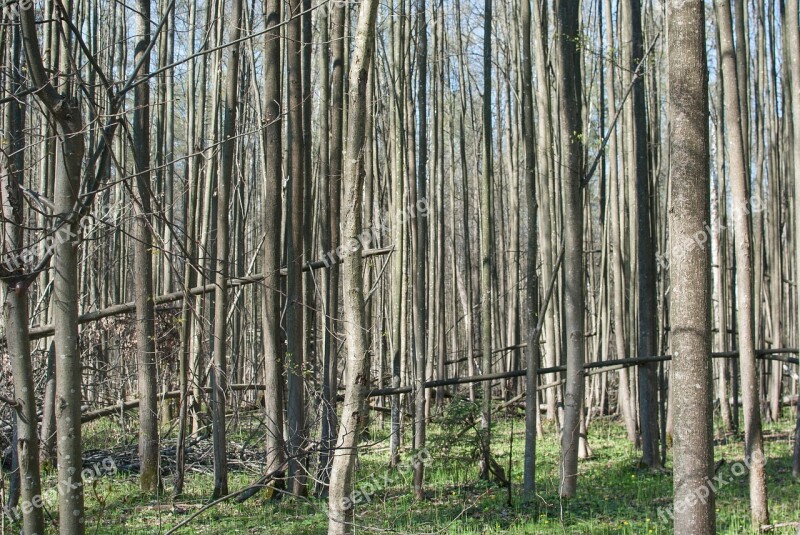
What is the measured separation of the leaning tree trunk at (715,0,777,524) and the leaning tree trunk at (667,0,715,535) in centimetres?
258

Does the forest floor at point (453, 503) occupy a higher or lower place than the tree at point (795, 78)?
lower

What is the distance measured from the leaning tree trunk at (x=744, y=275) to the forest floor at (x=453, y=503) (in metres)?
0.38

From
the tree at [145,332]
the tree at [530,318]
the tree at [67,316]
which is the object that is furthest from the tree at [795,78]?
the tree at [67,316]

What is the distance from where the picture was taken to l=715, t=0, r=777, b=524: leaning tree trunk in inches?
253

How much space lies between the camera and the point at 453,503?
7398 millimetres

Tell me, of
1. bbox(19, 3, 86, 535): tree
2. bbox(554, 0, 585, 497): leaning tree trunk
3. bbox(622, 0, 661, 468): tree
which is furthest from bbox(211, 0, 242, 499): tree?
bbox(622, 0, 661, 468): tree

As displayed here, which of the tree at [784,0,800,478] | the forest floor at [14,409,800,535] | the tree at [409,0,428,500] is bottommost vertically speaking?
the forest floor at [14,409,800,535]

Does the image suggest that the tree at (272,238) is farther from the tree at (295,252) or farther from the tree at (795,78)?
the tree at (795,78)

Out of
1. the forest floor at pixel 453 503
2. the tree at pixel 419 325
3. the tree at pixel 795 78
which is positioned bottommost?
the forest floor at pixel 453 503

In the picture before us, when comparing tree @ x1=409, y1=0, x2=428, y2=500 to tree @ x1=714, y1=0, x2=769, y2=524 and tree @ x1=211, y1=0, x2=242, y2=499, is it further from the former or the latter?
tree @ x1=714, y1=0, x2=769, y2=524

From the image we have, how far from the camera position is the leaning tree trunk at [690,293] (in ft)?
13.6

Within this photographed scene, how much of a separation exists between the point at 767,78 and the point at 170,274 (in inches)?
463

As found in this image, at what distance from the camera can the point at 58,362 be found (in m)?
3.84

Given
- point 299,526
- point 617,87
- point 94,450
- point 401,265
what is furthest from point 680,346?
point 617,87
